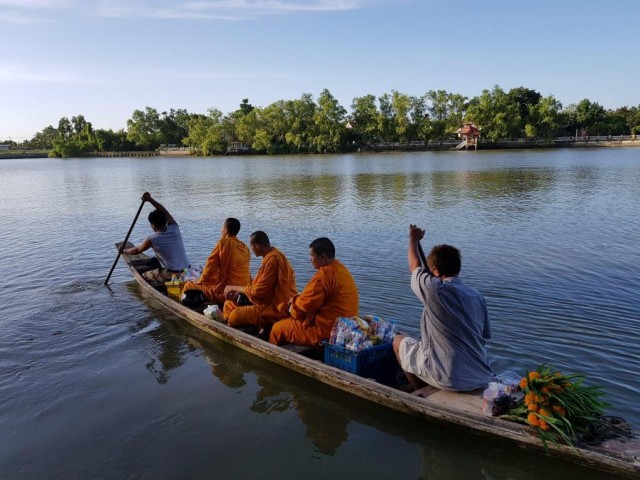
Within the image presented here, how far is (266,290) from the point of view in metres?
7.06

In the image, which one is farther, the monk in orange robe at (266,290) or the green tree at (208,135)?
the green tree at (208,135)

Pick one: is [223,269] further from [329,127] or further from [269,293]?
[329,127]

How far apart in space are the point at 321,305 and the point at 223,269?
284cm

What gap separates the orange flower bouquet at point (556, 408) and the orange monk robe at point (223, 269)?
16.9 ft

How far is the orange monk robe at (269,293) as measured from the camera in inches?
274

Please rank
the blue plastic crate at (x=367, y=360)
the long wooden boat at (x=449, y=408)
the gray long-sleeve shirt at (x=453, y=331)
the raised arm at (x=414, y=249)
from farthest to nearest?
the blue plastic crate at (x=367, y=360)
the raised arm at (x=414, y=249)
the gray long-sleeve shirt at (x=453, y=331)
the long wooden boat at (x=449, y=408)

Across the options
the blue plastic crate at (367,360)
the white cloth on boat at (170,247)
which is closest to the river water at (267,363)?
the blue plastic crate at (367,360)

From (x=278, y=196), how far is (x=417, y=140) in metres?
69.7

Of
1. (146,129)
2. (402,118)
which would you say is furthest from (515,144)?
(146,129)

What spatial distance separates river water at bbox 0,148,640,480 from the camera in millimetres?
5125

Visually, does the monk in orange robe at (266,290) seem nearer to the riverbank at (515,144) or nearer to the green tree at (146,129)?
the riverbank at (515,144)

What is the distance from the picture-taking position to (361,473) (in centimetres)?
→ 488

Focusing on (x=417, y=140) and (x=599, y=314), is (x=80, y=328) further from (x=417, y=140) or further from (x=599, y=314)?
(x=417, y=140)

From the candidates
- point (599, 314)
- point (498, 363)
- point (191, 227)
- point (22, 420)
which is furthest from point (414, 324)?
point (191, 227)
